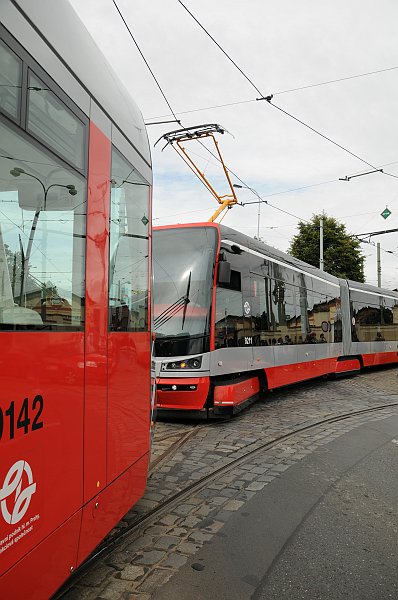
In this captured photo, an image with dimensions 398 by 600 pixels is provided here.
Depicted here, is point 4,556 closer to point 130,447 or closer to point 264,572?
point 130,447

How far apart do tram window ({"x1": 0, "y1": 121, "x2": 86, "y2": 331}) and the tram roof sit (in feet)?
1.35

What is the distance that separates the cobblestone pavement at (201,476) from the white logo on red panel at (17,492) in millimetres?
1311

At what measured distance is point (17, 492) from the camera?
1.84 m

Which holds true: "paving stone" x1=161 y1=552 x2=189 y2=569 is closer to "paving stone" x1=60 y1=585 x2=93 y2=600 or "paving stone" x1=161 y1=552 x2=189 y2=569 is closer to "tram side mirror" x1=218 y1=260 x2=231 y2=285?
"paving stone" x1=60 y1=585 x2=93 y2=600

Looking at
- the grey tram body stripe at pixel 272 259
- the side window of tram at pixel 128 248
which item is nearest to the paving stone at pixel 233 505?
the side window of tram at pixel 128 248

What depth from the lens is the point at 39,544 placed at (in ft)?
6.59

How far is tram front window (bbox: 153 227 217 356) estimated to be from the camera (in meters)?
7.67

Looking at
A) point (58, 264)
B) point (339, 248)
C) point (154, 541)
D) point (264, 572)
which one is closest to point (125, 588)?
point (154, 541)

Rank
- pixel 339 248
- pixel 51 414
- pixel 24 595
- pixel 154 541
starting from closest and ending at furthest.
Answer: pixel 24 595
pixel 51 414
pixel 154 541
pixel 339 248

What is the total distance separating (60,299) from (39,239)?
0.30m

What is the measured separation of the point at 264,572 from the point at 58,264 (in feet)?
7.94

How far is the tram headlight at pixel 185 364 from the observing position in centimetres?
757

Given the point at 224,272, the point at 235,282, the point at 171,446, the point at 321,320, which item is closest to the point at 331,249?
the point at 321,320

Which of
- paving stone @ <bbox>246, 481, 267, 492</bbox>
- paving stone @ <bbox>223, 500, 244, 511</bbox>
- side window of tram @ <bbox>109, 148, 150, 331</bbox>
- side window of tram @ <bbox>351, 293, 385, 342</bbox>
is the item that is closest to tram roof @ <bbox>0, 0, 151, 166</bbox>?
side window of tram @ <bbox>109, 148, 150, 331</bbox>
